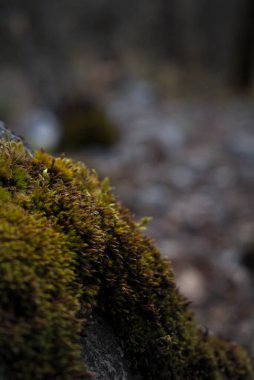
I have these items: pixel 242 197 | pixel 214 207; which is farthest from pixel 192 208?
pixel 242 197

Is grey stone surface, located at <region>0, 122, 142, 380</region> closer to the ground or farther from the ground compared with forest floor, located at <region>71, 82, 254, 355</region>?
closer to the ground

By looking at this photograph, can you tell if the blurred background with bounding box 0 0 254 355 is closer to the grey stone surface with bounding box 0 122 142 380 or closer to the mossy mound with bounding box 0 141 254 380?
the mossy mound with bounding box 0 141 254 380

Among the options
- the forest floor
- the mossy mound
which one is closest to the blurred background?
the forest floor

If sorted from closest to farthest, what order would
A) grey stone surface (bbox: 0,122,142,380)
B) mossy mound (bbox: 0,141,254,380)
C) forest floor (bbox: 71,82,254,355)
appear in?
mossy mound (bbox: 0,141,254,380)
grey stone surface (bbox: 0,122,142,380)
forest floor (bbox: 71,82,254,355)

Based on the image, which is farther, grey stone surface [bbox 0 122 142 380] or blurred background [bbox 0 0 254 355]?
blurred background [bbox 0 0 254 355]

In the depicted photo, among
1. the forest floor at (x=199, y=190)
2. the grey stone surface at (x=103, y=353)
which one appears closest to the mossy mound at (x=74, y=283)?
the grey stone surface at (x=103, y=353)

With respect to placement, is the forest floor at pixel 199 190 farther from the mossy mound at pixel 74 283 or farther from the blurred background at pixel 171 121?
the mossy mound at pixel 74 283

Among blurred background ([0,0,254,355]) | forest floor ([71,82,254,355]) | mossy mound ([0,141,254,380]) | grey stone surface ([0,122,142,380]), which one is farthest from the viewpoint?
blurred background ([0,0,254,355])
